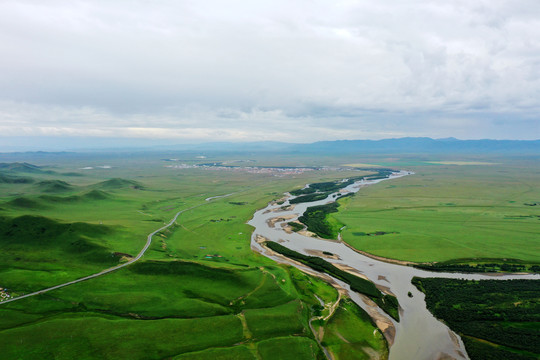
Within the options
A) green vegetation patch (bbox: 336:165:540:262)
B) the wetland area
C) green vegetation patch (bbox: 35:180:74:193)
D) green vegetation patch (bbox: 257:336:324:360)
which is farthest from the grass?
green vegetation patch (bbox: 35:180:74:193)

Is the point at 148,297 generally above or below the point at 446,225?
below

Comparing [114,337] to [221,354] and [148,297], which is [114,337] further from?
[221,354]

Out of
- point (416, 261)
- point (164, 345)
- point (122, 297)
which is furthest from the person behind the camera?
point (416, 261)

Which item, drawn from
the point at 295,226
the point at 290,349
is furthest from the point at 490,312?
the point at 295,226

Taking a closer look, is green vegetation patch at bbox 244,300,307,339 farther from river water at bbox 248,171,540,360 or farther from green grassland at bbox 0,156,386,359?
river water at bbox 248,171,540,360

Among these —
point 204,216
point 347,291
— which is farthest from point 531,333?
point 204,216

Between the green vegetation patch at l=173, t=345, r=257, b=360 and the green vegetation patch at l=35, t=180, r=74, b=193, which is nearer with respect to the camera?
the green vegetation patch at l=173, t=345, r=257, b=360

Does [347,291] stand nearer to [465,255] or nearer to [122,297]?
[465,255]
